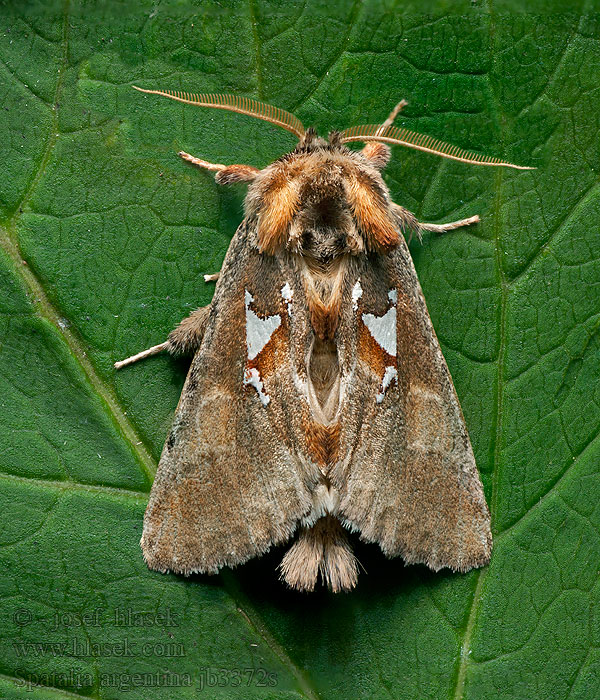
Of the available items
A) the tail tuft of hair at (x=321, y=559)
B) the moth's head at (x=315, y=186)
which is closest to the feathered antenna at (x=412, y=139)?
the moth's head at (x=315, y=186)

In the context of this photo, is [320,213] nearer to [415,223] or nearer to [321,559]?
[415,223]

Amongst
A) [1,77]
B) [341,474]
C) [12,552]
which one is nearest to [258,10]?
[1,77]

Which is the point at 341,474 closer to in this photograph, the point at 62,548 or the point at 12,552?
the point at 62,548

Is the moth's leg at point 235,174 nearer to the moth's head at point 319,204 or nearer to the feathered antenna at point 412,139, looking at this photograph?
the moth's head at point 319,204

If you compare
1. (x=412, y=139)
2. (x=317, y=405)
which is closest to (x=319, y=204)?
(x=412, y=139)

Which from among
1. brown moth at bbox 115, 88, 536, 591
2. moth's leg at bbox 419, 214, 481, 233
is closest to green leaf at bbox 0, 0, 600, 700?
moth's leg at bbox 419, 214, 481, 233
